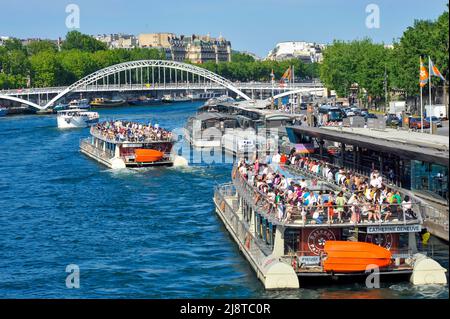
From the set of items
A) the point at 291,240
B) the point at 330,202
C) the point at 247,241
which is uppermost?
the point at 330,202

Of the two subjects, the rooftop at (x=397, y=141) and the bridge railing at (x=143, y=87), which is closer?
the rooftop at (x=397, y=141)

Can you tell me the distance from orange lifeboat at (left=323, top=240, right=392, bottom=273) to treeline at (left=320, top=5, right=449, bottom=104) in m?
32.5

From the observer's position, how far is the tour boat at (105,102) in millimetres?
116938

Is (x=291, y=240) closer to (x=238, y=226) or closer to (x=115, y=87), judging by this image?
(x=238, y=226)

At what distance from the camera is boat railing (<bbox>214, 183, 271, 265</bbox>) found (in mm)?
21156

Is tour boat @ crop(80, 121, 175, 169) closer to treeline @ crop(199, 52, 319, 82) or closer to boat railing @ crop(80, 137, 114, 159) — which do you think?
boat railing @ crop(80, 137, 114, 159)

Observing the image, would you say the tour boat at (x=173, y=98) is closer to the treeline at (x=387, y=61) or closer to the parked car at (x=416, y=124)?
the treeline at (x=387, y=61)

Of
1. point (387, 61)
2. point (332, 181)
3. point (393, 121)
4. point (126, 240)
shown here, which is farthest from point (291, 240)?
point (387, 61)

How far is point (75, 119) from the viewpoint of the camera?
254 ft

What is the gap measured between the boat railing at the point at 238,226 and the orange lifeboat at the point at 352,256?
6.76 ft

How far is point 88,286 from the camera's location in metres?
21.4

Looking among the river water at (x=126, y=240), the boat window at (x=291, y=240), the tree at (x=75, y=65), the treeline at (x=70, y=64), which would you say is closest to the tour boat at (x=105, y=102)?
the treeline at (x=70, y=64)

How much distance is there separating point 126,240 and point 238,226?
363 centimetres
